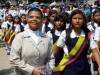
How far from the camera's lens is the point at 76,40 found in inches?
211

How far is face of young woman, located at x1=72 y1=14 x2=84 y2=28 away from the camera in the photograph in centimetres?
537

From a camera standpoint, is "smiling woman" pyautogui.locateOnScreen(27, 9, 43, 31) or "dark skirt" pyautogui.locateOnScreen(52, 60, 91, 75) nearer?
"smiling woman" pyautogui.locateOnScreen(27, 9, 43, 31)

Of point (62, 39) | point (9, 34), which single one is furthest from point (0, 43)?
point (62, 39)

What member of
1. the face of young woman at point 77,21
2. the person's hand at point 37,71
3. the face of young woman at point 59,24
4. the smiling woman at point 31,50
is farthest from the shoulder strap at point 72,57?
the face of young woman at point 59,24

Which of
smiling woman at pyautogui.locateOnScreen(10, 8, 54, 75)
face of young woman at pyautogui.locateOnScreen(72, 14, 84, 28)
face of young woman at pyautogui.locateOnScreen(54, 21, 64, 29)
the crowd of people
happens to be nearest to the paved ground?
the crowd of people

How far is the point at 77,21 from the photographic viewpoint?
5.38 meters

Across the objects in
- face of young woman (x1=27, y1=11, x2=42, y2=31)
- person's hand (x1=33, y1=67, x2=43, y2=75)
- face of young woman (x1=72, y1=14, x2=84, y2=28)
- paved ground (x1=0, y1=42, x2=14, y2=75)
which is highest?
face of young woman (x1=27, y1=11, x2=42, y2=31)

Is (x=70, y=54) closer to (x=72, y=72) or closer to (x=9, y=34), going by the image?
(x=72, y=72)

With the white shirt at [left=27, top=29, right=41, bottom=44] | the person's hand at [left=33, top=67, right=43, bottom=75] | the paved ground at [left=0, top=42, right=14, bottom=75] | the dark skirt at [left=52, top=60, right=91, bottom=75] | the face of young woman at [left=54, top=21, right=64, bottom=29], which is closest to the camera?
the person's hand at [left=33, top=67, right=43, bottom=75]

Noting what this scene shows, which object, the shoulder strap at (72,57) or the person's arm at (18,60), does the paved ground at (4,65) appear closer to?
the shoulder strap at (72,57)

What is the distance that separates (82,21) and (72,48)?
40 cm

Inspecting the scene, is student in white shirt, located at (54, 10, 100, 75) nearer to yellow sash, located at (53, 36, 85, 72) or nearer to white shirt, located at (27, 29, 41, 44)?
yellow sash, located at (53, 36, 85, 72)

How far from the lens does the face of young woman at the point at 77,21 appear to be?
5.37 m

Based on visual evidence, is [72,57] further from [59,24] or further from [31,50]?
[59,24]
